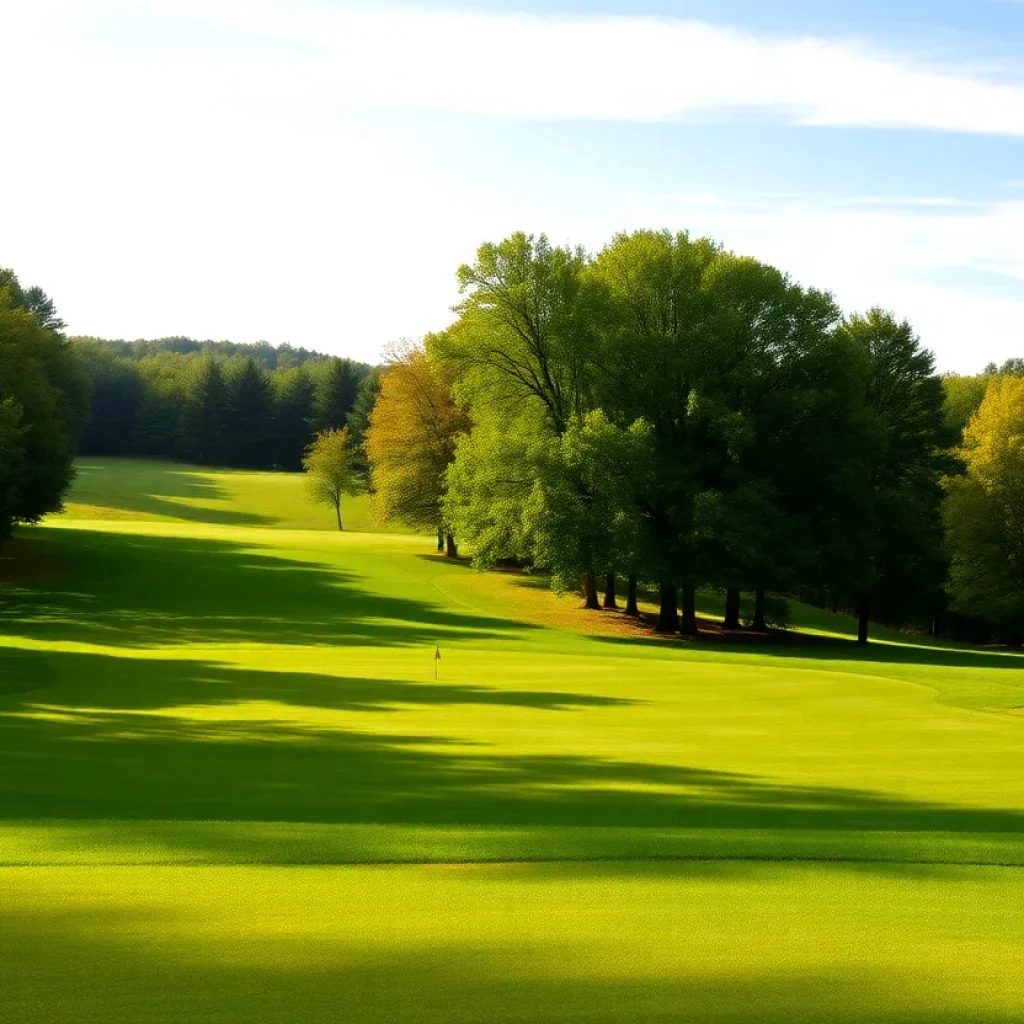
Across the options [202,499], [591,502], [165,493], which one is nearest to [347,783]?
[591,502]

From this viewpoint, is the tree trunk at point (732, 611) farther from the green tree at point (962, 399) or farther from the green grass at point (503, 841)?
the green tree at point (962, 399)

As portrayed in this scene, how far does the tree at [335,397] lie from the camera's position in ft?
460

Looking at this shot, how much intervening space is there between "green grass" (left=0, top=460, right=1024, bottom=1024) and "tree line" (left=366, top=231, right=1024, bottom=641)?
1403 cm

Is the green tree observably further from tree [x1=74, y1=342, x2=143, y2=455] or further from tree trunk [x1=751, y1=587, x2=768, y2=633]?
tree [x1=74, y1=342, x2=143, y2=455]

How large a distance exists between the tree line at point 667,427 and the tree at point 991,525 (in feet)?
24.6

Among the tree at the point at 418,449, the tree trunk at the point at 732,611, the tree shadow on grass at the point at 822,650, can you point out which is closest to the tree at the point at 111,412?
the tree at the point at 418,449

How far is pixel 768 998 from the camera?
630 cm

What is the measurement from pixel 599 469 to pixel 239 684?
2209 cm

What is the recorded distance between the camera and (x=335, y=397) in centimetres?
14138

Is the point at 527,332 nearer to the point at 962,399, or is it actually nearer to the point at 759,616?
the point at 759,616

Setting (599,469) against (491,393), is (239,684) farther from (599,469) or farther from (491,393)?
(491,393)

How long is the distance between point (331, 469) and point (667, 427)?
157ft

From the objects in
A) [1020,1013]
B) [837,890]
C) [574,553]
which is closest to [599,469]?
[574,553]

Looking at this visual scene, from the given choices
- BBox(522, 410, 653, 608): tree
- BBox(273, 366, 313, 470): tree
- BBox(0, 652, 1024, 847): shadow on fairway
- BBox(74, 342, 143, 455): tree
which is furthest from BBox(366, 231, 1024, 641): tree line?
BBox(74, 342, 143, 455): tree
